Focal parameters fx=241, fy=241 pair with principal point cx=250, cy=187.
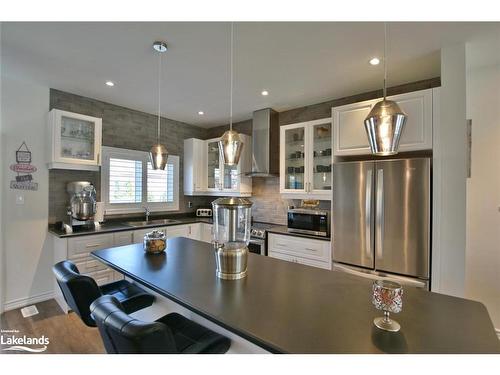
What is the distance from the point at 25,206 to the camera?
9.21 ft

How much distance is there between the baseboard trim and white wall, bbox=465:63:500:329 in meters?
4.63

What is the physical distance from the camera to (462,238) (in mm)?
1916

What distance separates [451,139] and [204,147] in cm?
345

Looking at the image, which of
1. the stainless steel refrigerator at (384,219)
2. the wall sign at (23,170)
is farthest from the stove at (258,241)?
the wall sign at (23,170)

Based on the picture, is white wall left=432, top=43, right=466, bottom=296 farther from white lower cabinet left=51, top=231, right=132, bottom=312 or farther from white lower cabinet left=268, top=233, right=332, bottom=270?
white lower cabinet left=51, top=231, right=132, bottom=312

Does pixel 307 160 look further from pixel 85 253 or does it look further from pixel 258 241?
pixel 85 253

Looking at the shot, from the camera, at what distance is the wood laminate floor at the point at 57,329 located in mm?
2053

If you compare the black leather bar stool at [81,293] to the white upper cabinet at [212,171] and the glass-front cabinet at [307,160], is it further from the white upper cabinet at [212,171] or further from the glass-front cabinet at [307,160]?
the white upper cabinet at [212,171]

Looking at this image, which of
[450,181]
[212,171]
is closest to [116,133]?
[212,171]

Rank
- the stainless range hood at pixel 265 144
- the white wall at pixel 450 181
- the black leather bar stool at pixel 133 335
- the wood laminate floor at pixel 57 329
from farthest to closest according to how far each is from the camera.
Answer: the stainless range hood at pixel 265 144 → the wood laminate floor at pixel 57 329 → the white wall at pixel 450 181 → the black leather bar stool at pixel 133 335

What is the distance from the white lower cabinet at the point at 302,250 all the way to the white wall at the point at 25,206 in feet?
9.22

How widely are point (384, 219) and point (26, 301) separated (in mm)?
3999

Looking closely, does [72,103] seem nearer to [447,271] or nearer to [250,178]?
[250,178]
